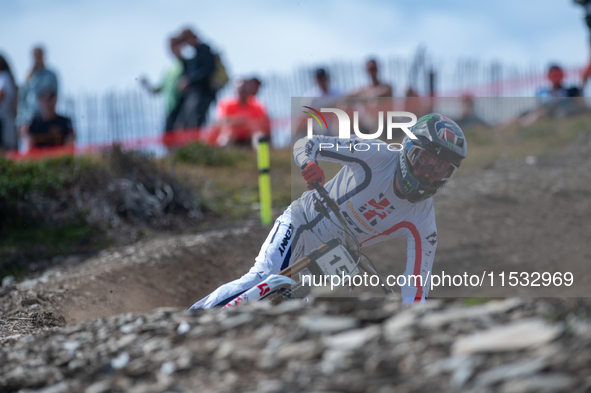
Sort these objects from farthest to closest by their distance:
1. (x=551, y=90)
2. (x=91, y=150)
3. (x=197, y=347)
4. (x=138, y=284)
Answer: (x=551, y=90) < (x=91, y=150) < (x=138, y=284) < (x=197, y=347)

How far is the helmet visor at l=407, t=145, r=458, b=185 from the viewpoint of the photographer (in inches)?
198

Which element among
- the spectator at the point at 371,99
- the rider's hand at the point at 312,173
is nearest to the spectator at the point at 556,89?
the spectator at the point at 371,99

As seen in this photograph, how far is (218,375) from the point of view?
2.98 metres

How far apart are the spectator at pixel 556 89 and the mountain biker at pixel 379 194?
10.8 meters

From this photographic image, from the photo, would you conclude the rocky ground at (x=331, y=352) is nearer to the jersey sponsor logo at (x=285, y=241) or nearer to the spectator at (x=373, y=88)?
the jersey sponsor logo at (x=285, y=241)

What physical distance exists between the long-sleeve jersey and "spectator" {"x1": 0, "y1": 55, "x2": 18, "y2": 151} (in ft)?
25.2

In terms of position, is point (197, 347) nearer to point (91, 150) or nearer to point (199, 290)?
point (199, 290)

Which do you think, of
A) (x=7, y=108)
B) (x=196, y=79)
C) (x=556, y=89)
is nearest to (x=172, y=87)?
(x=196, y=79)

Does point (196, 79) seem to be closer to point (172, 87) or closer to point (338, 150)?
point (172, 87)

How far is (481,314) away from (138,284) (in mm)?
4960

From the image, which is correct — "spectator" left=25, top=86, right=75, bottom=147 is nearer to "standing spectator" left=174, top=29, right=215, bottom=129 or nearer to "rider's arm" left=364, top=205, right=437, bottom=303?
"standing spectator" left=174, top=29, right=215, bottom=129

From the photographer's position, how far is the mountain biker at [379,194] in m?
5.05

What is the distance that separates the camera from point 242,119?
12570 millimetres

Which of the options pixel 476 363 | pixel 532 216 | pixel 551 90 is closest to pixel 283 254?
pixel 476 363
